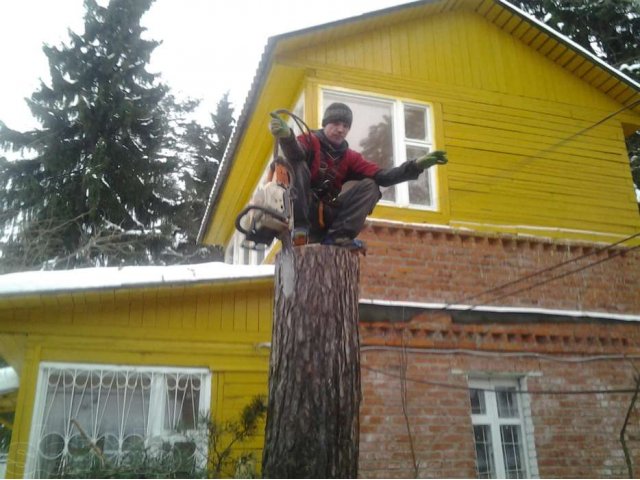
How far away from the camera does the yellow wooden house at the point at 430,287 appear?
6352 millimetres

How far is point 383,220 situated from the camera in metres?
7.52

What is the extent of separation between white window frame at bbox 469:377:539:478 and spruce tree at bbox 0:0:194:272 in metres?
11.8

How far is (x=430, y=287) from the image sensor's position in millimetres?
7484

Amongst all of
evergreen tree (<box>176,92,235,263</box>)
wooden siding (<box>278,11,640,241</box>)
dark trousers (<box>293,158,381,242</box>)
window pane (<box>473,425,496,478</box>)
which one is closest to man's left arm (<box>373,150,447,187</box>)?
dark trousers (<box>293,158,381,242</box>)

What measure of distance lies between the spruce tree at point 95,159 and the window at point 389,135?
1010cm

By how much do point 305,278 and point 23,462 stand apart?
13.2ft

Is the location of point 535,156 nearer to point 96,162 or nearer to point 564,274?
point 564,274

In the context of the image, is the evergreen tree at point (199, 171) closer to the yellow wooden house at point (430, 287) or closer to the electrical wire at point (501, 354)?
the yellow wooden house at point (430, 287)

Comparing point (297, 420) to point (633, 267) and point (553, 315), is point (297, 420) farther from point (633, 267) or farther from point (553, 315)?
point (633, 267)

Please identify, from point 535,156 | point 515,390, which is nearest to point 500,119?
point 535,156

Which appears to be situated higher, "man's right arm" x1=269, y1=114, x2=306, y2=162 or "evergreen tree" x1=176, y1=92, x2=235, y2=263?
"evergreen tree" x1=176, y1=92, x2=235, y2=263

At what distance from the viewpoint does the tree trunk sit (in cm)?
326

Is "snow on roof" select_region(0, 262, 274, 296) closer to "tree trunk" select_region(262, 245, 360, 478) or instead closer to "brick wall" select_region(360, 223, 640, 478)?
"brick wall" select_region(360, 223, 640, 478)

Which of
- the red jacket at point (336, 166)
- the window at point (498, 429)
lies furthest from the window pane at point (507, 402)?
the red jacket at point (336, 166)
